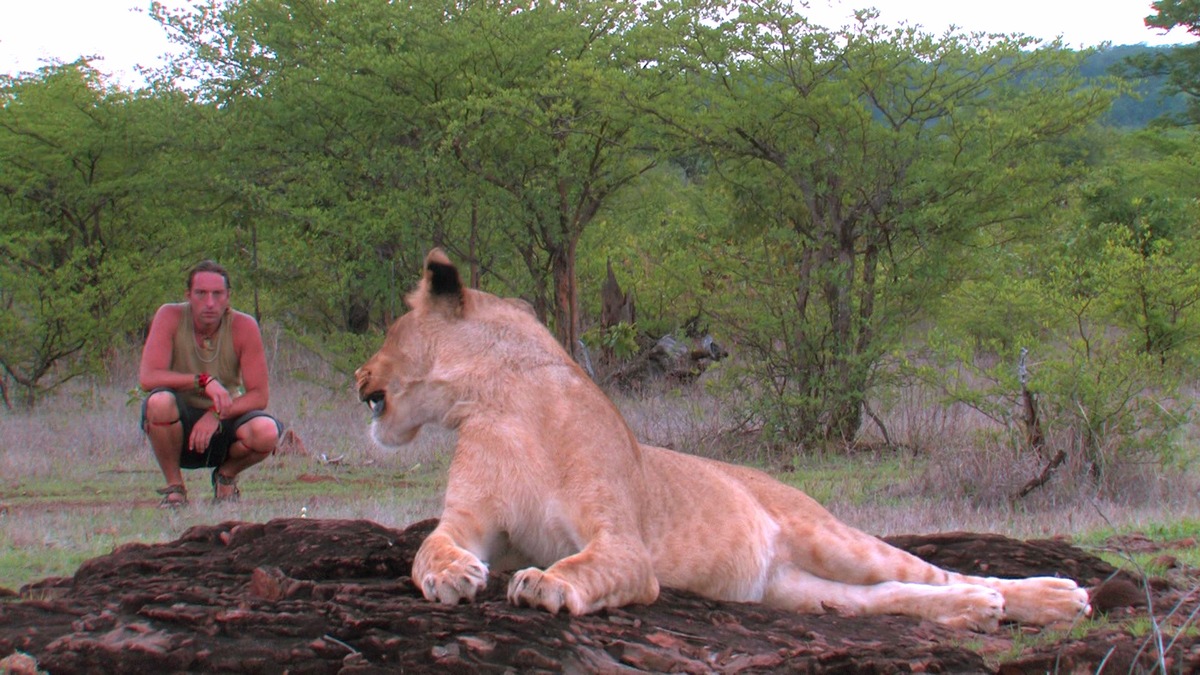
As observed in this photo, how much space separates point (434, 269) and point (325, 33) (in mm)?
12761

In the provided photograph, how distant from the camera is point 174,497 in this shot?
26.5 feet

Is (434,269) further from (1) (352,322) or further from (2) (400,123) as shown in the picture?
(1) (352,322)

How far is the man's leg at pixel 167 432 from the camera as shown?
803 cm

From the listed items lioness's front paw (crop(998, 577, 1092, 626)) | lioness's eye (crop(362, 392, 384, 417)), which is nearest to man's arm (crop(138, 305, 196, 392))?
lioness's eye (crop(362, 392, 384, 417))

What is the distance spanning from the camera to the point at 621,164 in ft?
47.8

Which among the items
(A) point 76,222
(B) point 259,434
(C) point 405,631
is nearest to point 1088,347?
(B) point 259,434

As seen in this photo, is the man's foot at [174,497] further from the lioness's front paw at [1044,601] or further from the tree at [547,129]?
the tree at [547,129]

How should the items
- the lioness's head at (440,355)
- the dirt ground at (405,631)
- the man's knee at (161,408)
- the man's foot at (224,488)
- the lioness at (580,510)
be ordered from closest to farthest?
the dirt ground at (405,631), the lioness at (580,510), the lioness's head at (440,355), the man's knee at (161,408), the man's foot at (224,488)

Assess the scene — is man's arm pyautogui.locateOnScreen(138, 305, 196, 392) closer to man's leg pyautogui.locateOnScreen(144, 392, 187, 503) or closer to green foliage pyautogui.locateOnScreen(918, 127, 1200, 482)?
man's leg pyautogui.locateOnScreen(144, 392, 187, 503)

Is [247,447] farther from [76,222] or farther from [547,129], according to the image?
[76,222]

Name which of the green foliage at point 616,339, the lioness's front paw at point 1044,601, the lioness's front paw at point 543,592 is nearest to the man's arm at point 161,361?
the lioness's front paw at point 543,592

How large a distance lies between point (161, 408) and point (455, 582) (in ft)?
16.9

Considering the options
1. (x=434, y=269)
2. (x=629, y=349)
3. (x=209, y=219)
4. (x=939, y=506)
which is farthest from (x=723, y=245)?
(x=209, y=219)

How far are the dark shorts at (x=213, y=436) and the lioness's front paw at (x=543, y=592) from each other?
5.09 meters
